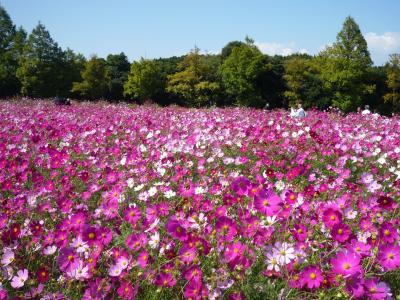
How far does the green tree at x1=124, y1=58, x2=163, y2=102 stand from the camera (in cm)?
2822

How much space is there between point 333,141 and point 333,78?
2254 centimetres

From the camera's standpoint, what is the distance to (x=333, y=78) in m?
25.8

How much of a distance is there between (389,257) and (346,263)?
0.20 meters

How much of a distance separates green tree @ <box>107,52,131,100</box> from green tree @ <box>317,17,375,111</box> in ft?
55.4

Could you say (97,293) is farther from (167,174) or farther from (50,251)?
(167,174)

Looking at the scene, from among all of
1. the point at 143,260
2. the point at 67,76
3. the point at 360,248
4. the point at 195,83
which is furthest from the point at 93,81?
the point at 360,248

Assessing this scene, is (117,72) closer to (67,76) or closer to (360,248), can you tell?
(67,76)

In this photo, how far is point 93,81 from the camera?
29.5m

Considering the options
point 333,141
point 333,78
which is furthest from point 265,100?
point 333,141

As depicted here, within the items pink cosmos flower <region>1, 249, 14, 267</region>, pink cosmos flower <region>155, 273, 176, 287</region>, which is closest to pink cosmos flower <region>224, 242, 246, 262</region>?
pink cosmos flower <region>155, 273, 176, 287</region>

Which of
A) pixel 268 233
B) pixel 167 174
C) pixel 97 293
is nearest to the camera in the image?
pixel 97 293

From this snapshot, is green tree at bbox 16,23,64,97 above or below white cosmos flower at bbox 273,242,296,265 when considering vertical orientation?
above

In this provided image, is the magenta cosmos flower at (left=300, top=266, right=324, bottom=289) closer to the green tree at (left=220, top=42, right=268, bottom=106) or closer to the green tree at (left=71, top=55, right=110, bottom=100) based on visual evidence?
the green tree at (left=220, top=42, right=268, bottom=106)

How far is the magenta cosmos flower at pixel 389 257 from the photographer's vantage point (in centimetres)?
155
